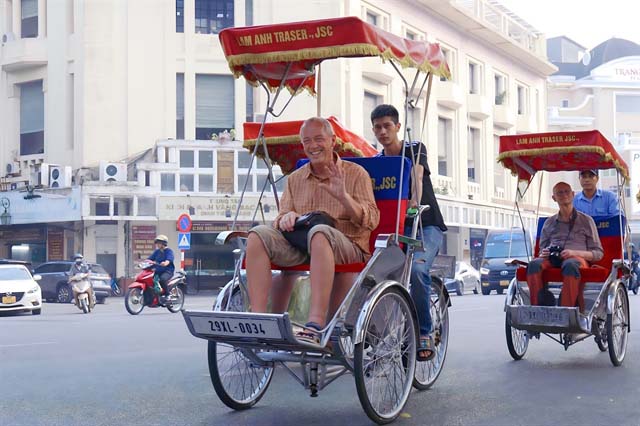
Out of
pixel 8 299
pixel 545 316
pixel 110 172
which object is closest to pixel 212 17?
pixel 110 172

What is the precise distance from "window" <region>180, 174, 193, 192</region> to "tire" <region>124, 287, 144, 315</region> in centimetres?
1600

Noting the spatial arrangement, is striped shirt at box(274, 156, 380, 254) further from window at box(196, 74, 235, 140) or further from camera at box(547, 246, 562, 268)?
window at box(196, 74, 235, 140)

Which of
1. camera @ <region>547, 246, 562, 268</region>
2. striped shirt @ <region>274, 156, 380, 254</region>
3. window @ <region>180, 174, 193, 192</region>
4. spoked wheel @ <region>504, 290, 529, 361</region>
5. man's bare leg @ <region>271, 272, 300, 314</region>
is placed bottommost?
spoked wheel @ <region>504, 290, 529, 361</region>

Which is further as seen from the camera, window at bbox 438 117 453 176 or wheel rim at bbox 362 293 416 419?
window at bbox 438 117 453 176

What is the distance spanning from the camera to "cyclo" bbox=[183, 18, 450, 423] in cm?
561

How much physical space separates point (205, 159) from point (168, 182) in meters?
1.70

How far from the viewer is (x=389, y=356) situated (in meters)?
6.01

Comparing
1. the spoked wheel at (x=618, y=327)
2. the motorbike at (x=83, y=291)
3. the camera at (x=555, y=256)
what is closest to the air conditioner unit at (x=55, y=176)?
the motorbike at (x=83, y=291)

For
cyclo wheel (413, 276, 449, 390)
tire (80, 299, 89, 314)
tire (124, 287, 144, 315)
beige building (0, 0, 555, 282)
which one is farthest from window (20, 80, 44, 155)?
cyclo wheel (413, 276, 449, 390)

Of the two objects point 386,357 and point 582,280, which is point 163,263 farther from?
point 386,357

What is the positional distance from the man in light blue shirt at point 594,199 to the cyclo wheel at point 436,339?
3.05 m

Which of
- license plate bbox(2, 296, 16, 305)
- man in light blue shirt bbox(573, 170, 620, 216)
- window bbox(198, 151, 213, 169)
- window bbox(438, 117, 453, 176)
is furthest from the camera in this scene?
window bbox(438, 117, 453, 176)

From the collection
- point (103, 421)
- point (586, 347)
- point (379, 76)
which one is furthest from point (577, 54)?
point (103, 421)

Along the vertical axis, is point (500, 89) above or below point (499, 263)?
above
